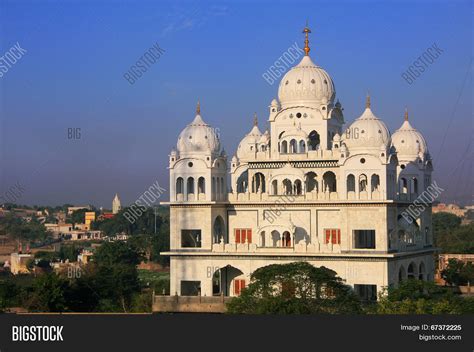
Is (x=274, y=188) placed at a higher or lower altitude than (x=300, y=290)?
higher

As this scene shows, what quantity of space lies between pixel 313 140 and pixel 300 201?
4495mm

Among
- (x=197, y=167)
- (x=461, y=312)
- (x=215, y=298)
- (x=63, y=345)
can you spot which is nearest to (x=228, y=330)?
(x=63, y=345)

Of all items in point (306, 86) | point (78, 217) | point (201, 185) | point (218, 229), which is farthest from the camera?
point (78, 217)

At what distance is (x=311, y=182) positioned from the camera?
49.7 metres

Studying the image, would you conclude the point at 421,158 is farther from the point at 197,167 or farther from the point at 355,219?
the point at 197,167

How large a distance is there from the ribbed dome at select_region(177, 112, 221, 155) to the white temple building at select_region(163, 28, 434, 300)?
5 cm

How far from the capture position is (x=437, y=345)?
27156 millimetres

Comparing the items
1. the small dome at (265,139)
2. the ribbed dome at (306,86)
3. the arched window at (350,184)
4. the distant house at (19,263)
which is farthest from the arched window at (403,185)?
the distant house at (19,263)

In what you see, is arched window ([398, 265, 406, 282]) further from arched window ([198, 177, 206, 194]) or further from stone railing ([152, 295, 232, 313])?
arched window ([198, 177, 206, 194])

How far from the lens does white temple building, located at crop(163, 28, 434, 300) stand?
4600 cm

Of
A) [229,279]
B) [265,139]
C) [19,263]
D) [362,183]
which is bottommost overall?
[229,279]

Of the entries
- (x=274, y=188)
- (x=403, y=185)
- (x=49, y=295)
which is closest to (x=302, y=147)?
(x=274, y=188)

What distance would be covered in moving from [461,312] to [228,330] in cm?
1381

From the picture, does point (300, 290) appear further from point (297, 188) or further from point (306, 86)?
point (306, 86)
